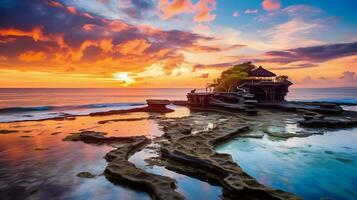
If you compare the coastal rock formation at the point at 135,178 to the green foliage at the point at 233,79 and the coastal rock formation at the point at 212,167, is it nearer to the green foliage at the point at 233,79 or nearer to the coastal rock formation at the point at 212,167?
the coastal rock formation at the point at 212,167

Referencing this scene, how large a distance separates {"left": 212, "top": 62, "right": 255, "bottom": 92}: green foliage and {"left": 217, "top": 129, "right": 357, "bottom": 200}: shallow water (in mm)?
31522

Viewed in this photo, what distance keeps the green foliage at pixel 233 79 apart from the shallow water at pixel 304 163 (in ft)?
103

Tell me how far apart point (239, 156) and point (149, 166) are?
6.08 meters

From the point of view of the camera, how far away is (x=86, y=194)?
10844 millimetres

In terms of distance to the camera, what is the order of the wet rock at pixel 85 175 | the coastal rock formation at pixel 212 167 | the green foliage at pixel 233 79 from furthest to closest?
1. the green foliage at pixel 233 79
2. the wet rock at pixel 85 175
3. the coastal rock formation at pixel 212 167

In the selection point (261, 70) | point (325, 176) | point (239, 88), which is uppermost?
point (261, 70)

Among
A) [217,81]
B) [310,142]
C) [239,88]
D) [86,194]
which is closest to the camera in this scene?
[86,194]

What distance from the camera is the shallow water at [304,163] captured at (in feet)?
39.3

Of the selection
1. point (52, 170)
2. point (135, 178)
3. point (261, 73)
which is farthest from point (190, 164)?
point (261, 73)

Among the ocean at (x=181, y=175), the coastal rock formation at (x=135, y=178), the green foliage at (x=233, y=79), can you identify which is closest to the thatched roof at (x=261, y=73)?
the green foliage at (x=233, y=79)

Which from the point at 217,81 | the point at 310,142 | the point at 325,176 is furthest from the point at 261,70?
the point at 325,176

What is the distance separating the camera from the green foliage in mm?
54344

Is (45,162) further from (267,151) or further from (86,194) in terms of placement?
(267,151)

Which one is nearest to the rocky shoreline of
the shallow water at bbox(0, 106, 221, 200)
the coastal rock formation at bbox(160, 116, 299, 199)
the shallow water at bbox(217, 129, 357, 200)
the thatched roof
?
the coastal rock formation at bbox(160, 116, 299, 199)
